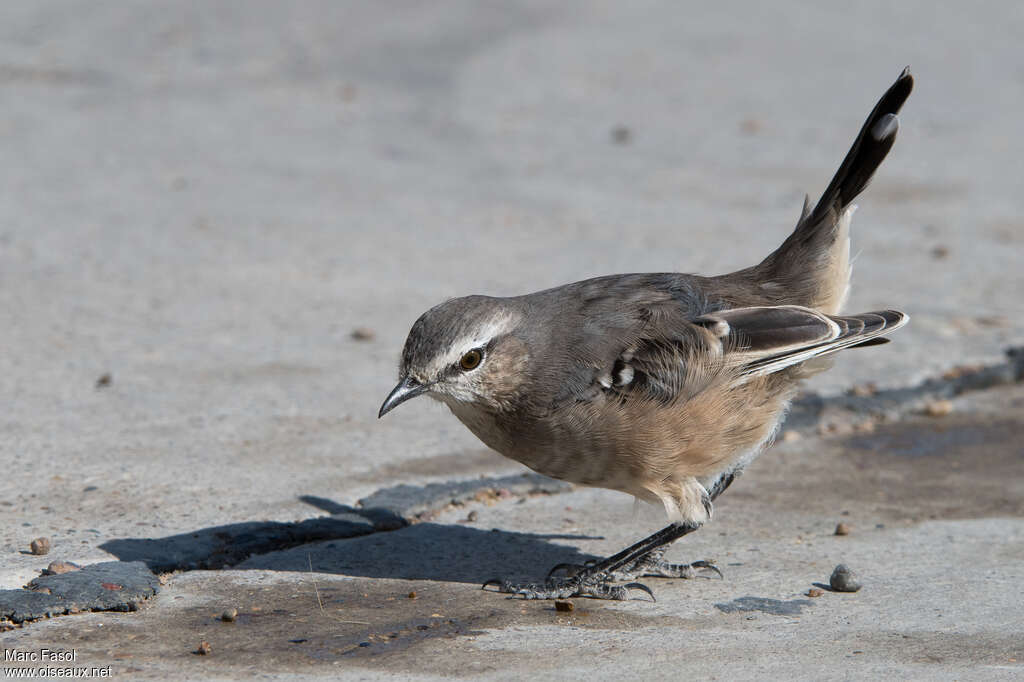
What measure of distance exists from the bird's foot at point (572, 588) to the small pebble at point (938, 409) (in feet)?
7.98

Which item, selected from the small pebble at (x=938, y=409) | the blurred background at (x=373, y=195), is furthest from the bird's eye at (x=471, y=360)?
the small pebble at (x=938, y=409)

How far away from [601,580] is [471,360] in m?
0.89

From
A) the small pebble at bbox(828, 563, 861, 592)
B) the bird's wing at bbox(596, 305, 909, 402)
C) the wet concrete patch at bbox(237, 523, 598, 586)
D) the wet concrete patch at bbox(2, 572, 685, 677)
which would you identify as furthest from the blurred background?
the small pebble at bbox(828, 563, 861, 592)

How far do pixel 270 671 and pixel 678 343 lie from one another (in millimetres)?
1955

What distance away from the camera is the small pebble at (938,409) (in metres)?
6.75

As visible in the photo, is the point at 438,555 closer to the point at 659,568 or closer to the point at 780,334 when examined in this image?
the point at 659,568

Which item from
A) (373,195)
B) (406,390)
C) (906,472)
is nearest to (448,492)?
(406,390)

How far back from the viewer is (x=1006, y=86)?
12383 millimetres

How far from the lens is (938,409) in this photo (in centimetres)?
676

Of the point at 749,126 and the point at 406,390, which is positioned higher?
the point at 749,126

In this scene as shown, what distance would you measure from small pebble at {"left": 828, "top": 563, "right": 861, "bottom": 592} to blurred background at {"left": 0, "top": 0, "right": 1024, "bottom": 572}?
1769 mm

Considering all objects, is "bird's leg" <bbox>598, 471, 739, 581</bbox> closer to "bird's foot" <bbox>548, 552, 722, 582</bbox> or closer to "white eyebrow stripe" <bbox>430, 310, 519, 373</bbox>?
"bird's foot" <bbox>548, 552, 722, 582</bbox>

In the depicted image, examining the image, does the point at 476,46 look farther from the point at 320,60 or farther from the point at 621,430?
the point at 621,430

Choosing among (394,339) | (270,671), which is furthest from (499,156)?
(270,671)
